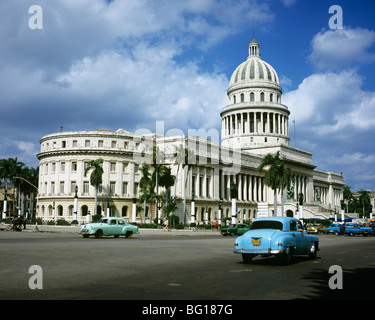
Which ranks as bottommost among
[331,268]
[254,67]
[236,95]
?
[331,268]

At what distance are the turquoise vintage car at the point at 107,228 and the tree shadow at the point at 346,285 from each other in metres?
21.3

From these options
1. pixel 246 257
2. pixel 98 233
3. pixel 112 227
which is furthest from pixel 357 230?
pixel 246 257

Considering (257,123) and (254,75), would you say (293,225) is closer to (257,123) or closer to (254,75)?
(257,123)

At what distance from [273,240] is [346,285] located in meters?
4.04

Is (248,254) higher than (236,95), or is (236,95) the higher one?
(236,95)

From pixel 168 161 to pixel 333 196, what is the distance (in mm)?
70230

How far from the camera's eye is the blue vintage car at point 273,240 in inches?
556

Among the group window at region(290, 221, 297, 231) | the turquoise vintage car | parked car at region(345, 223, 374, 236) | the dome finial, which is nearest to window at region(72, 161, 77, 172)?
the turquoise vintage car

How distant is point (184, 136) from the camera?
79562 mm

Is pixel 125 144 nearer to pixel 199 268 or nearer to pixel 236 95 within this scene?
pixel 236 95

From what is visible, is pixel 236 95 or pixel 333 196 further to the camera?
pixel 333 196
